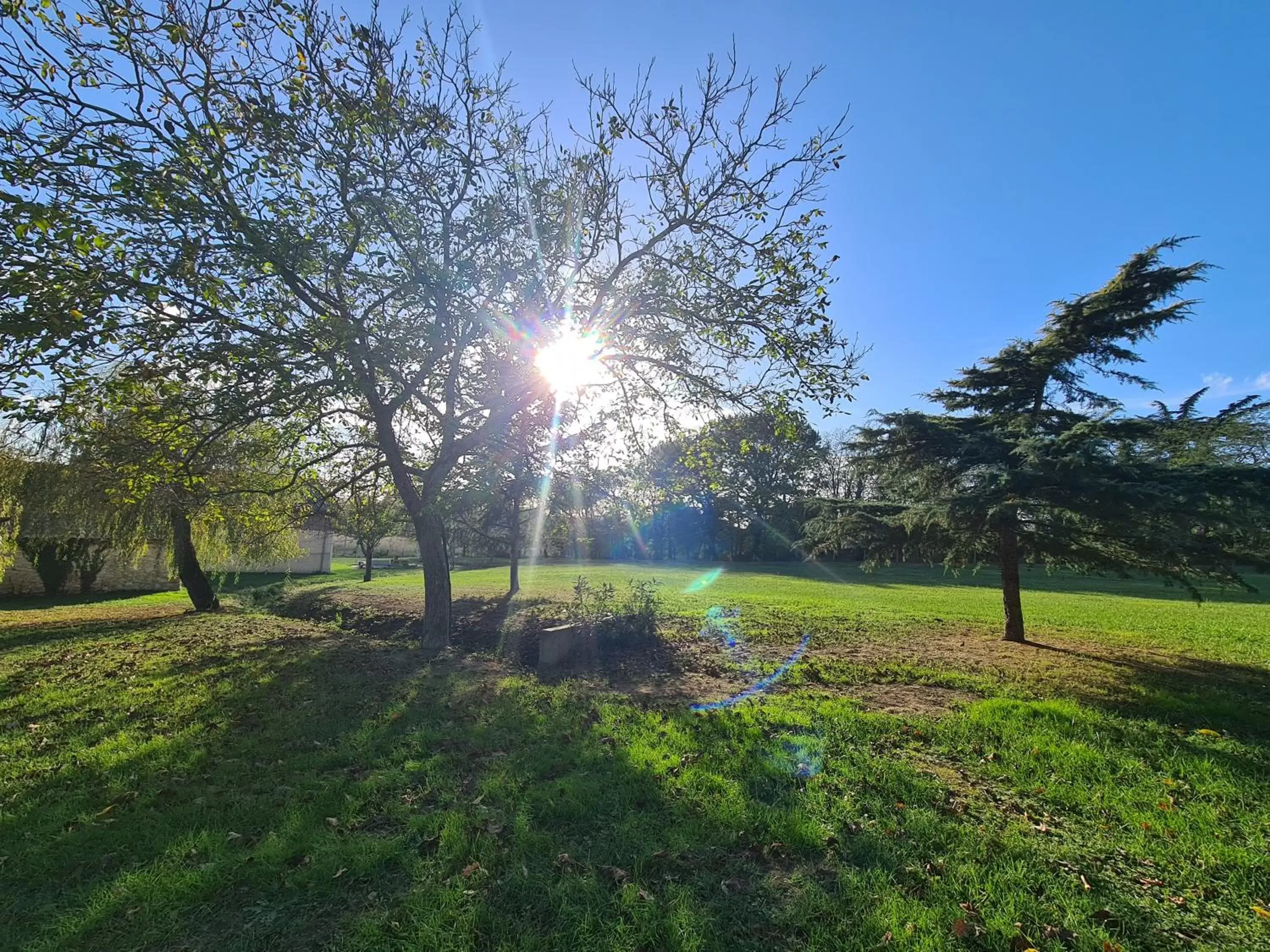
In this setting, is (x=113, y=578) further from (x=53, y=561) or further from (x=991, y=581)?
(x=991, y=581)

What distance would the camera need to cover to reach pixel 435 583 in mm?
9766

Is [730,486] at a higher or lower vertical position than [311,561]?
higher

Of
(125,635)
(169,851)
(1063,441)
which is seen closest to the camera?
(169,851)

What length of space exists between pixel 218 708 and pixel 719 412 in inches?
296

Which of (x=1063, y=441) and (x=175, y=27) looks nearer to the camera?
(x=175, y=27)

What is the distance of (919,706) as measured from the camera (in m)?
6.20

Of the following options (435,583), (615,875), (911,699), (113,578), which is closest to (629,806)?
(615,875)

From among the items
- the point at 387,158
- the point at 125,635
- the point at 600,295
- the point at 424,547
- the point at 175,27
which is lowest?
the point at 125,635

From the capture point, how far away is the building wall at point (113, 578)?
74.7 ft

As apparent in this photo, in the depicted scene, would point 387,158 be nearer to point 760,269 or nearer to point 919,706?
point 760,269

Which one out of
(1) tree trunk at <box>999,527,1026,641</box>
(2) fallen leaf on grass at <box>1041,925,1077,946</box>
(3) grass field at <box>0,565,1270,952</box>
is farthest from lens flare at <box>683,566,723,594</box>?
(2) fallen leaf on grass at <box>1041,925,1077,946</box>

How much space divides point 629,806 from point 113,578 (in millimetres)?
33632

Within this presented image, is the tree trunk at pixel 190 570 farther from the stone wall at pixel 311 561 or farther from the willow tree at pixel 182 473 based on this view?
the stone wall at pixel 311 561

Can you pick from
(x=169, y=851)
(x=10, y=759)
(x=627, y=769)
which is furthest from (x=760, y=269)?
(x=10, y=759)
